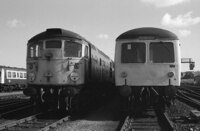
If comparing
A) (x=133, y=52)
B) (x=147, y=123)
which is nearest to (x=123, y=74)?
(x=133, y=52)

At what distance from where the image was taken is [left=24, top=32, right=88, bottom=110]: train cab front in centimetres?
1084

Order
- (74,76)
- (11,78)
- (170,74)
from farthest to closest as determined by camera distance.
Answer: (11,78) → (74,76) → (170,74)

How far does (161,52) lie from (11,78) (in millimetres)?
23735

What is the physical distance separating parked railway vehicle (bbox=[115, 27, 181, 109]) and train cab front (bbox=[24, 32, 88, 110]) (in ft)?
5.01

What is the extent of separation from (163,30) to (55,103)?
5.01m

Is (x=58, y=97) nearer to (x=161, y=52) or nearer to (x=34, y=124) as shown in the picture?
(x=34, y=124)

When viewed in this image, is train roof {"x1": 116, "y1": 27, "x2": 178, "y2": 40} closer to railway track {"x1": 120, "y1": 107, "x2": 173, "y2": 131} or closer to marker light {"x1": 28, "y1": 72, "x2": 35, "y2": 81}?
railway track {"x1": 120, "y1": 107, "x2": 173, "y2": 131}

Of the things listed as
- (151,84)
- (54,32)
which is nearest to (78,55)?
(54,32)

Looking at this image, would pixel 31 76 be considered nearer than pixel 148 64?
No

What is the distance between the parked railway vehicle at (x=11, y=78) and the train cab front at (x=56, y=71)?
19525 mm

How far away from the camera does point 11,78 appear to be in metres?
31.0

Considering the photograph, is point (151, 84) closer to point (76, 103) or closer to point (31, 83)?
point (76, 103)

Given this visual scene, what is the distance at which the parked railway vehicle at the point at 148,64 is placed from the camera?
10.4 meters

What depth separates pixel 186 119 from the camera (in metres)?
9.38
